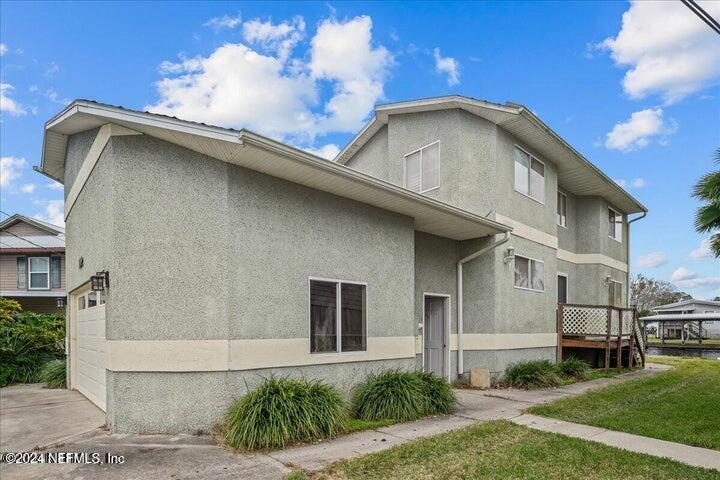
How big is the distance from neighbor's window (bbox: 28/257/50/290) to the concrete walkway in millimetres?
24139

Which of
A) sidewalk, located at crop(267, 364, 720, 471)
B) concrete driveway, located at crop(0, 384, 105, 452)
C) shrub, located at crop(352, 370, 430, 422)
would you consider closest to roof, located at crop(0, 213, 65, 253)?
concrete driveway, located at crop(0, 384, 105, 452)

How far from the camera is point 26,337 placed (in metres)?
13.0

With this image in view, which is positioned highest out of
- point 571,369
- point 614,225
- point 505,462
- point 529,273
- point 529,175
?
point 529,175

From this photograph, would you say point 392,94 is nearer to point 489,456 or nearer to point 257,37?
point 257,37

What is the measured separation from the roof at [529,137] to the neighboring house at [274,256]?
0.25ft

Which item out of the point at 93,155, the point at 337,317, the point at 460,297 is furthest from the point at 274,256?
the point at 460,297

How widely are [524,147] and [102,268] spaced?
436 inches

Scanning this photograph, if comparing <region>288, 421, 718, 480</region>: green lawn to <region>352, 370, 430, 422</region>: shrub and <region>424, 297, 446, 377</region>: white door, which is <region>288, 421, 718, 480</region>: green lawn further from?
<region>424, 297, 446, 377</region>: white door

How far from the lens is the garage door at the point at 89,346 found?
8500 millimetres

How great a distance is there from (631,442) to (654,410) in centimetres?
281

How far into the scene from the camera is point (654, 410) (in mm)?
9148

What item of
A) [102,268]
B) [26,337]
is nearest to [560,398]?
[102,268]

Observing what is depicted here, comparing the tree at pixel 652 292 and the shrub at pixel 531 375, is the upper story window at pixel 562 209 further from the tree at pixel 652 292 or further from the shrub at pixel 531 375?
the tree at pixel 652 292

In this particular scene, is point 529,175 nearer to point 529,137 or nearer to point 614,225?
point 529,137
